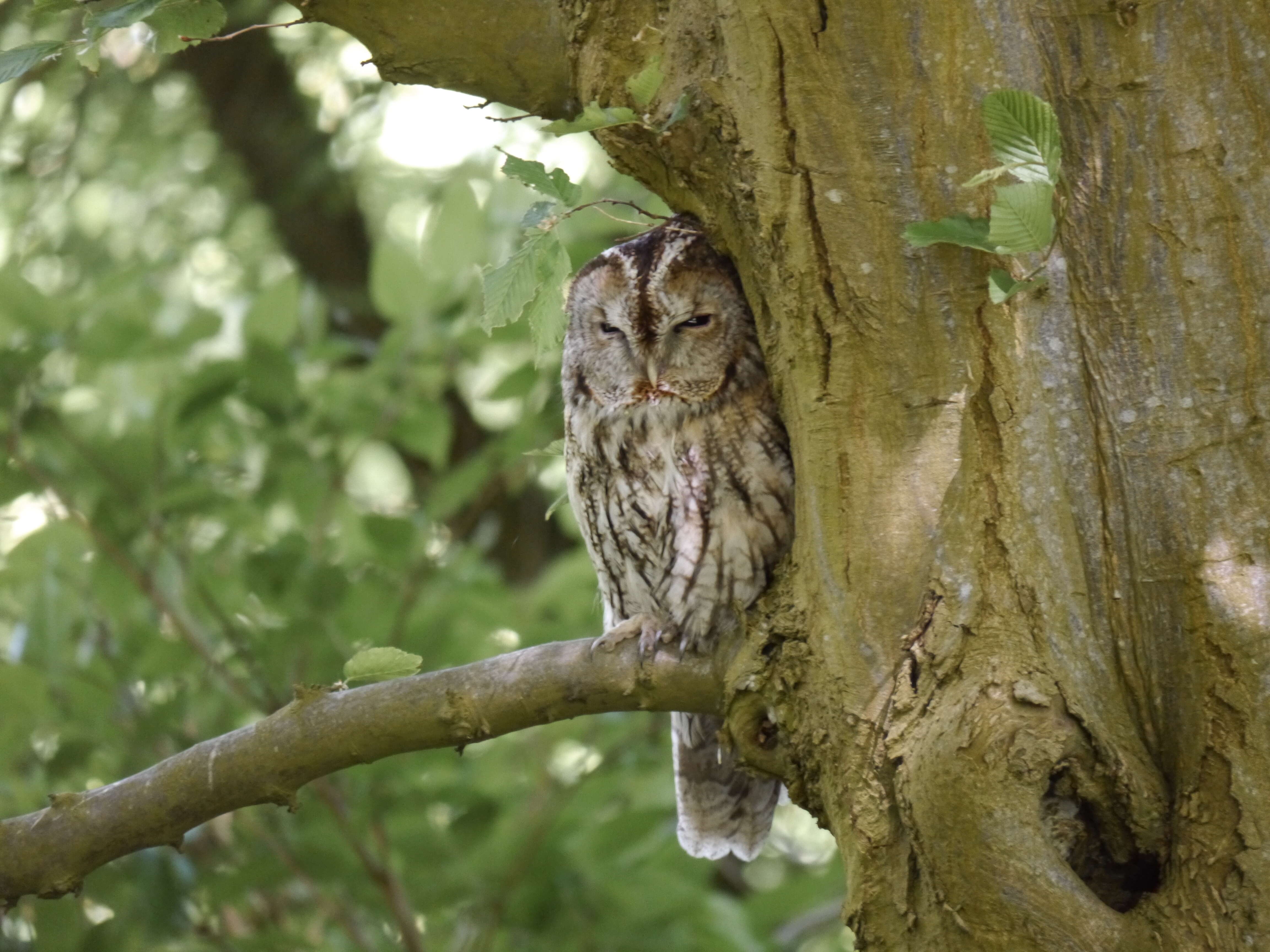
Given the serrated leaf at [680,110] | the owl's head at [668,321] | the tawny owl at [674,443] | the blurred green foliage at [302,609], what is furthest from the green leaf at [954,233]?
the blurred green foliage at [302,609]

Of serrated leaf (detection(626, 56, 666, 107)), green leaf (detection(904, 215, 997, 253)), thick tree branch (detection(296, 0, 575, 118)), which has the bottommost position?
green leaf (detection(904, 215, 997, 253))

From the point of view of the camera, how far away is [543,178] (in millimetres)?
1675

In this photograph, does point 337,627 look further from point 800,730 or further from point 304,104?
point 304,104

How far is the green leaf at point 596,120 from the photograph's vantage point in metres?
1.56

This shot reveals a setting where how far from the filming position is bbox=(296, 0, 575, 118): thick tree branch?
173 centimetres

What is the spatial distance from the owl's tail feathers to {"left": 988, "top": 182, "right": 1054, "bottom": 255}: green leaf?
155 centimetres

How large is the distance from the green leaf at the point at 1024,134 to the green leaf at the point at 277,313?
2009 millimetres

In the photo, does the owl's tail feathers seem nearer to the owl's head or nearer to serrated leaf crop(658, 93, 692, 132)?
the owl's head

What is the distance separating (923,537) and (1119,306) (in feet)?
1.11

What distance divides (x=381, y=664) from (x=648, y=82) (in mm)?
831

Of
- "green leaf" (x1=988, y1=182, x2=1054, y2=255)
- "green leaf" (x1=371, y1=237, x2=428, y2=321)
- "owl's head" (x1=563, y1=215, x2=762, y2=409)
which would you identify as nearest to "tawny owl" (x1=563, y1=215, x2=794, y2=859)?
"owl's head" (x1=563, y1=215, x2=762, y2=409)

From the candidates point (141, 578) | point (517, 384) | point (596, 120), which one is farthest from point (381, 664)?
point (141, 578)

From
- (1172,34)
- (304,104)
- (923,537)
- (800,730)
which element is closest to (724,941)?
(800,730)

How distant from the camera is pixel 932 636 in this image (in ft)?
4.60
